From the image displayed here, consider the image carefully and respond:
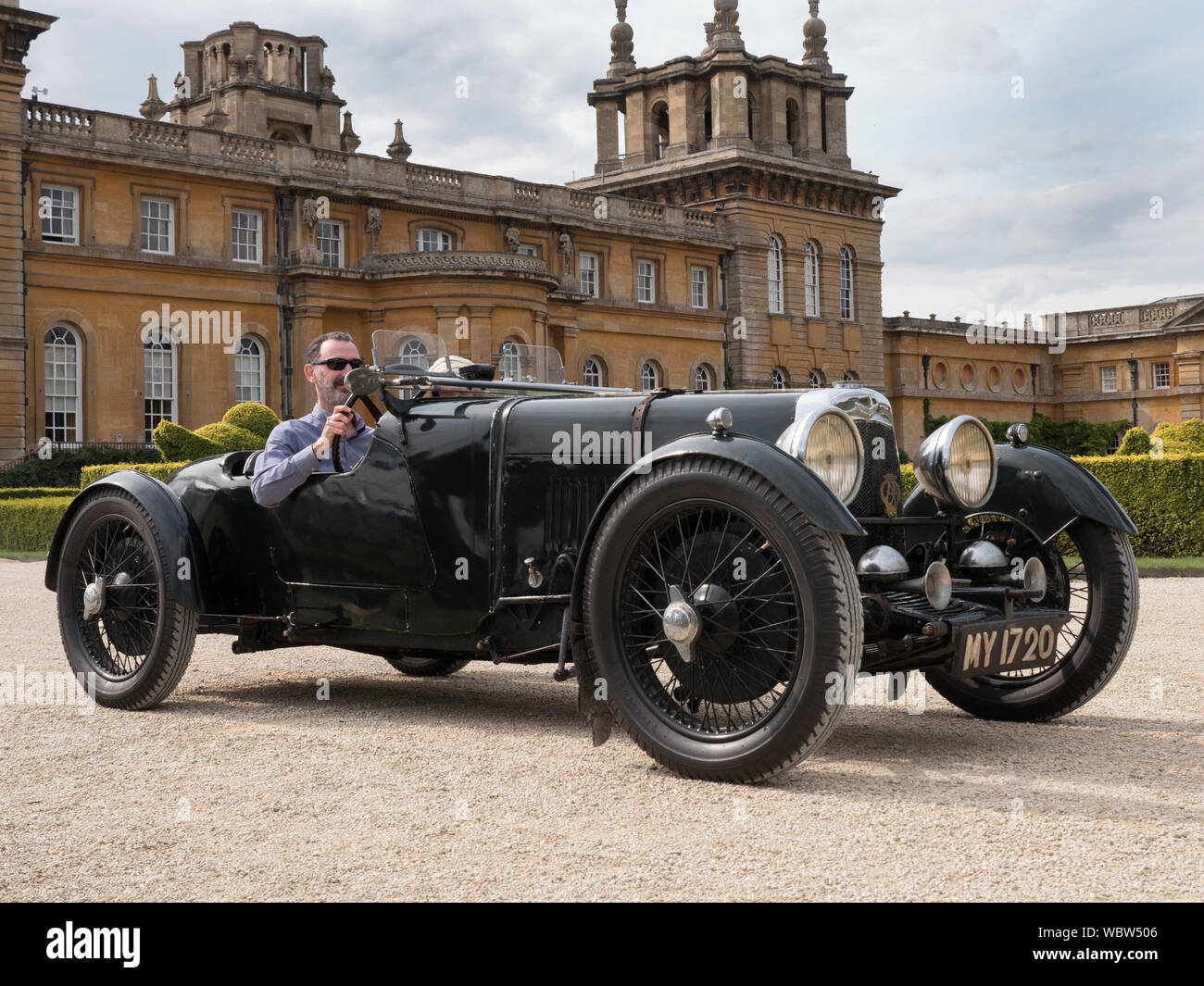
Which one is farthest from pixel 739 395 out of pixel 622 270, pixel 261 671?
pixel 622 270

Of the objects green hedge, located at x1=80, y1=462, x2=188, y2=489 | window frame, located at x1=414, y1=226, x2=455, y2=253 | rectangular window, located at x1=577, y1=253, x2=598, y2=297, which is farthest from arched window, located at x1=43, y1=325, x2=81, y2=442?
rectangular window, located at x1=577, y1=253, x2=598, y2=297

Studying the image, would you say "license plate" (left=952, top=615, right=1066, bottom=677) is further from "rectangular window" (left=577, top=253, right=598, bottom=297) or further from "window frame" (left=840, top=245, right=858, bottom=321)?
"window frame" (left=840, top=245, right=858, bottom=321)

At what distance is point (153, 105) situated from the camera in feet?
195

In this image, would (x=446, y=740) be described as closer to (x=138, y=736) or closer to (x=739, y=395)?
(x=138, y=736)

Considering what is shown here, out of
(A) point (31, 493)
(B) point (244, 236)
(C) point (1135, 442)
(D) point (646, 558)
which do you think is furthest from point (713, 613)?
(B) point (244, 236)

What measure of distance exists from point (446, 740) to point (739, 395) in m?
1.82

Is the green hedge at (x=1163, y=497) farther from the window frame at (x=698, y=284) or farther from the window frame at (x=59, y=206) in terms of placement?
the window frame at (x=698, y=284)

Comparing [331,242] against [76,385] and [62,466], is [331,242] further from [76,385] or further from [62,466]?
[62,466]

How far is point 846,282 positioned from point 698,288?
319 inches

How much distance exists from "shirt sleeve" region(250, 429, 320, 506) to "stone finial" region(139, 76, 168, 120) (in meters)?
58.9

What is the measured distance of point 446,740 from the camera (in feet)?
17.0

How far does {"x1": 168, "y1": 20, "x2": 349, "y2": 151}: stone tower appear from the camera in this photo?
55875 millimetres

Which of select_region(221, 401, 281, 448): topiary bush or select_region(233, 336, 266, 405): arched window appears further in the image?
select_region(233, 336, 266, 405): arched window

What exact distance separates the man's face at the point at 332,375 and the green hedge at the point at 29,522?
58.7 ft
